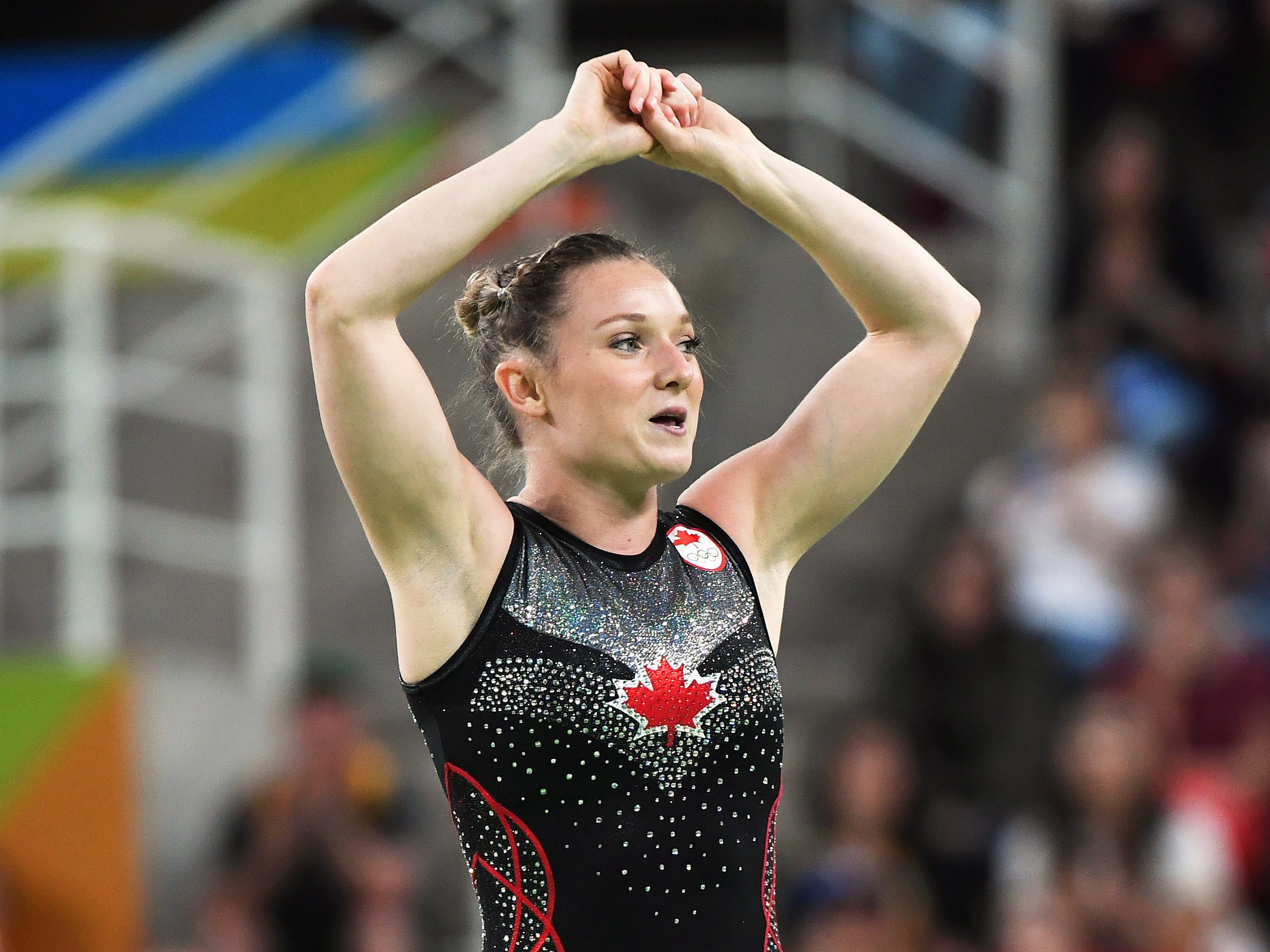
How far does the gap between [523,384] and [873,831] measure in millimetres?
3343

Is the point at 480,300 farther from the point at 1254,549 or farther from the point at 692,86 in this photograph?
the point at 1254,549

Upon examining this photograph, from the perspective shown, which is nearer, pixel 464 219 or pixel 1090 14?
pixel 464 219

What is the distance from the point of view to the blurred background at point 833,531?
223 inches

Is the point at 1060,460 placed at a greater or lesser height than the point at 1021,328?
lesser

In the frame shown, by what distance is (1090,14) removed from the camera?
729 cm

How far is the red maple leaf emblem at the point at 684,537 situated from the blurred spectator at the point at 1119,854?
2966 mm

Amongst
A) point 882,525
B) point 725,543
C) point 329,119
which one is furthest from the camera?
point 329,119

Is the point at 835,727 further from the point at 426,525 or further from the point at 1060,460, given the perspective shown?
the point at 426,525

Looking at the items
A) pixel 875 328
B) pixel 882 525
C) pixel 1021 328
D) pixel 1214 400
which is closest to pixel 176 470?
pixel 882 525

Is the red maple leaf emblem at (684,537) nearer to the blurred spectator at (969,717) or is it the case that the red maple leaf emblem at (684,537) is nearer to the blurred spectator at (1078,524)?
the blurred spectator at (969,717)

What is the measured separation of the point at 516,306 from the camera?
108 inches

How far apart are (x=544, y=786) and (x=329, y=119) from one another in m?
6.19

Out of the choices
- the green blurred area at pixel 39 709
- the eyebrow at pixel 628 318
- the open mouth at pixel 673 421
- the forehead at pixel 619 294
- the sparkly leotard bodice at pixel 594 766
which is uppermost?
the green blurred area at pixel 39 709

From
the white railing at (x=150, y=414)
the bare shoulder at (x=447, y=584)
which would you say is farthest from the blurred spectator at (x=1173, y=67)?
the bare shoulder at (x=447, y=584)
